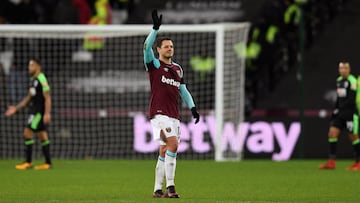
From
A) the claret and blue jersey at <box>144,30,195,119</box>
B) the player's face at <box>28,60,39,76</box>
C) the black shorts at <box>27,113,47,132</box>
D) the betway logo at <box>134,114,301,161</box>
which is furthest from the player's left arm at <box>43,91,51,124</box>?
the claret and blue jersey at <box>144,30,195,119</box>

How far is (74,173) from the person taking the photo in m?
16.6

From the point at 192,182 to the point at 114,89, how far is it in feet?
26.0

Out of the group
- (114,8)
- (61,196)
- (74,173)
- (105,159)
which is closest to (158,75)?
(61,196)

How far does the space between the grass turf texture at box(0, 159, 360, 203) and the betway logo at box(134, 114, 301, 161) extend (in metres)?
1.11

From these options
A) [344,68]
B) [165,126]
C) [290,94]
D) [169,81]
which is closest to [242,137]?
[290,94]

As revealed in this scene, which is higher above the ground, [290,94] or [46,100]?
[290,94]

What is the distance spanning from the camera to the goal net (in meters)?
21.4

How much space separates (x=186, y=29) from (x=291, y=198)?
9.22 metres

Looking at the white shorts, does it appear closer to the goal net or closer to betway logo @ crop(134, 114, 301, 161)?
the goal net

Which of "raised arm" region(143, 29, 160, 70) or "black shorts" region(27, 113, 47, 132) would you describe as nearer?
"raised arm" region(143, 29, 160, 70)

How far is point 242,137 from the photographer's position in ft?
70.0

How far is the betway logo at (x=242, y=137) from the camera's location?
21.3 meters

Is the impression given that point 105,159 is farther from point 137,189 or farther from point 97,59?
point 137,189

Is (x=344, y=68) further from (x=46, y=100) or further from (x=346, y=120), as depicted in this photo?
(x=46, y=100)
